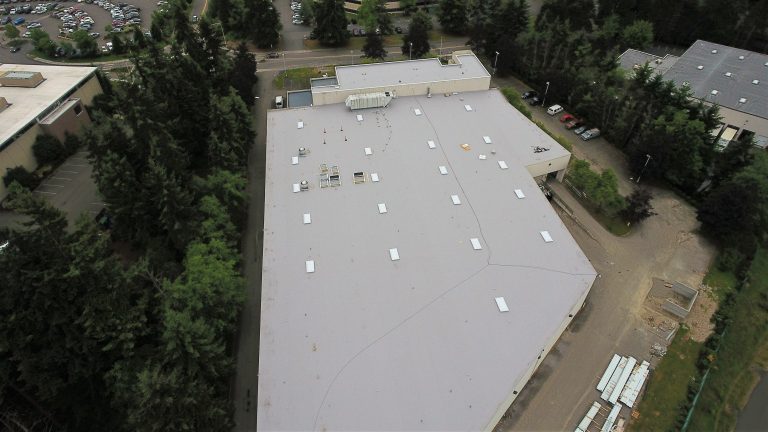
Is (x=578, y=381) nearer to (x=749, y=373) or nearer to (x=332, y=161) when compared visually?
(x=749, y=373)

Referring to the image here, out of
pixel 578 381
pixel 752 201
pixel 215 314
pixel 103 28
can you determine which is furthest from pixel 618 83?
pixel 103 28

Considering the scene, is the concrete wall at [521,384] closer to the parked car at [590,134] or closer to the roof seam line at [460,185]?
the roof seam line at [460,185]

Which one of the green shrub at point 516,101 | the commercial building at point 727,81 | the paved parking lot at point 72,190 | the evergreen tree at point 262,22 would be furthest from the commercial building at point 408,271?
the evergreen tree at point 262,22

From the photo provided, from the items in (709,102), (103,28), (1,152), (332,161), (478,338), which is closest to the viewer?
(478,338)

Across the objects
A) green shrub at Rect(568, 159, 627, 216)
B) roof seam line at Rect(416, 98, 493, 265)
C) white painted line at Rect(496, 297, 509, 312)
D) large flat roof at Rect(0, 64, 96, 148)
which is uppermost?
roof seam line at Rect(416, 98, 493, 265)

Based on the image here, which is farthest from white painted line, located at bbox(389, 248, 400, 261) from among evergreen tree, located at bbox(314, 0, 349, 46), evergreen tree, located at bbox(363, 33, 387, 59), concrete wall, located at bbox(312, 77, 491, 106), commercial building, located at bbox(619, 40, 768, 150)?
evergreen tree, located at bbox(314, 0, 349, 46)

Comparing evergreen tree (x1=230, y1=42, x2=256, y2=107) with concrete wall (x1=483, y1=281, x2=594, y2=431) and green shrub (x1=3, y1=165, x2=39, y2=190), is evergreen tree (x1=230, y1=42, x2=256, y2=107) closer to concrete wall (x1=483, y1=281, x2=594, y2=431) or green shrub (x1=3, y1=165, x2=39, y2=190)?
green shrub (x1=3, y1=165, x2=39, y2=190)
